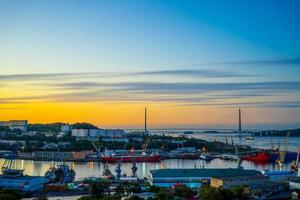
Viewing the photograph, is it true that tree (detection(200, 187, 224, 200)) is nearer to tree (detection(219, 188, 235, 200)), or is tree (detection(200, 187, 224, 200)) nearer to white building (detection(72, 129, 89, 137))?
tree (detection(219, 188, 235, 200))

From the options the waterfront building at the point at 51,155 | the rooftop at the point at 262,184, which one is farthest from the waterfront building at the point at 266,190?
the waterfront building at the point at 51,155

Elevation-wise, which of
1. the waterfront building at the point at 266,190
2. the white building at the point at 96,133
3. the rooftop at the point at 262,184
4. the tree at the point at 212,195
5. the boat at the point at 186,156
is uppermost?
the white building at the point at 96,133

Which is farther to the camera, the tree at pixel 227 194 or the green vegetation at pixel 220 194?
the tree at pixel 227 194

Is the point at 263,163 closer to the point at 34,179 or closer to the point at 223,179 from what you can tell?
the point at 223,179

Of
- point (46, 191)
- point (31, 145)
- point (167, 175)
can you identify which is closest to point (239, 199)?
point (167, 175)

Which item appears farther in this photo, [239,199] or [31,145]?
[31,145]

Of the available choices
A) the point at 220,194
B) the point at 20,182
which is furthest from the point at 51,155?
the point at 220,194

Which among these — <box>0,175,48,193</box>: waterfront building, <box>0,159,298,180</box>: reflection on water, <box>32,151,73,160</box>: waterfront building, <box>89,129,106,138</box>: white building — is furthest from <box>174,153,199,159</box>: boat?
<box>0,175,48,193</box>: waterfront building

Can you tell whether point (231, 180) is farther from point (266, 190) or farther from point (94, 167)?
point (94, 167)

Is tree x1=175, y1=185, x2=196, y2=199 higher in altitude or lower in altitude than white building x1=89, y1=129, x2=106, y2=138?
lower

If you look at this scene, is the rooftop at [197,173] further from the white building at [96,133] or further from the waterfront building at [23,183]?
the white building at [96,133]

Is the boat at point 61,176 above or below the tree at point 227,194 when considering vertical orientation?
below
